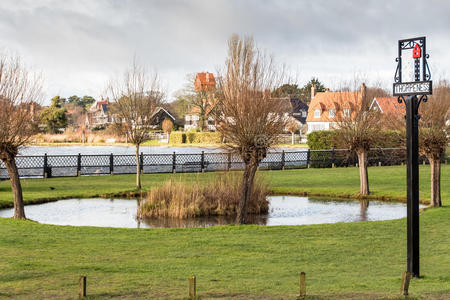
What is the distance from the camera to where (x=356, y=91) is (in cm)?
2483

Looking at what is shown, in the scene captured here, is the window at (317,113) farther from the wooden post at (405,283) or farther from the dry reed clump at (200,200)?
the wooden post at (405,283)

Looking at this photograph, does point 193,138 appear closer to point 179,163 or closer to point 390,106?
point 179,163

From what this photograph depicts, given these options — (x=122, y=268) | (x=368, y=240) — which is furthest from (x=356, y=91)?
(x=122, y=268)

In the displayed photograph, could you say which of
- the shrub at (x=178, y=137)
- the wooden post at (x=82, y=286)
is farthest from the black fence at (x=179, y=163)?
the shrub at (x=178, y=137)

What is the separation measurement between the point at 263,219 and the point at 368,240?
5.15 m

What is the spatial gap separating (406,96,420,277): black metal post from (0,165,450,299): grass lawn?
43 cm

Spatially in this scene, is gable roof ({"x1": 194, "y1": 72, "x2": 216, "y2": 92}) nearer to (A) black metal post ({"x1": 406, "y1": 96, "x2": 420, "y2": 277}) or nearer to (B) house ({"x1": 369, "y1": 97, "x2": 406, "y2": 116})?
(B) house ({"x1": 369, "y1": 97, "x2": 406, "y2": 116})

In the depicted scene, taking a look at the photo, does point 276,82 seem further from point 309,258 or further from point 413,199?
point 413,199

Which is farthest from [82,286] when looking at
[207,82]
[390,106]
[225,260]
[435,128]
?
[390,106]

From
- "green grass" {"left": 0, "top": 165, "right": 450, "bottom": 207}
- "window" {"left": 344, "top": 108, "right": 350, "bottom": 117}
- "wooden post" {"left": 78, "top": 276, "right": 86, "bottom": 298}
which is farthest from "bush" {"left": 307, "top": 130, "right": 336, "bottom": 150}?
"wooden post" {"left": 78, "top": 276, "right": 86, "bottom": 298}

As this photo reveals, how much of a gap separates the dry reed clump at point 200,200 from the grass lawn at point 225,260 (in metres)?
3.48

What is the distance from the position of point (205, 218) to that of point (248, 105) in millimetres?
4372

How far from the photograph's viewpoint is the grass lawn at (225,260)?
8.22 m

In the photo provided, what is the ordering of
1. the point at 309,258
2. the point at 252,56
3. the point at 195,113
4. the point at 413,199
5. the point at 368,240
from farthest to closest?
the point at 195,113, the point at 252,56, the point at 368,240, the point at 309,258, the point at 413,199
